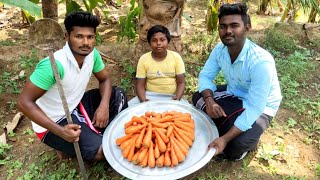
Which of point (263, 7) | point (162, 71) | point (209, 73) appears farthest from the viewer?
point (263, 7)

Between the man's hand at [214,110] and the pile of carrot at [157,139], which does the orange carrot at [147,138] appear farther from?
the man's hand at [214,110]

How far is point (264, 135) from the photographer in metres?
3.19

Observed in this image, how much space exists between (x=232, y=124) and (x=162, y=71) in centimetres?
95

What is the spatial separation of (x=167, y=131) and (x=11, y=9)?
19.8ft

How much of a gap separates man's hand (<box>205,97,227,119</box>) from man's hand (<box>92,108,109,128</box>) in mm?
932

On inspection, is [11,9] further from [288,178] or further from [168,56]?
[288,178]

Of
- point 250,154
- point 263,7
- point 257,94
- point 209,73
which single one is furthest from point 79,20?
point 263,7

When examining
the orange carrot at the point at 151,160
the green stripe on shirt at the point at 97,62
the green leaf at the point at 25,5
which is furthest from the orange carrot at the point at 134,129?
the green leaf at the point at 25,5

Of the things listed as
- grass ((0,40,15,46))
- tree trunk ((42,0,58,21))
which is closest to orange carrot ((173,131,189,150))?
tree trunk ((42,0,58,21))

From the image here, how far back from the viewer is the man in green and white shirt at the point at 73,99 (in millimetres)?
2340

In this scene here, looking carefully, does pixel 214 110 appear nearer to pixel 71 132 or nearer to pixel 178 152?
pixel 178 152

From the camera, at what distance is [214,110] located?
112 inches

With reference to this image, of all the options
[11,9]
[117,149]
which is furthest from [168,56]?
[11,9]

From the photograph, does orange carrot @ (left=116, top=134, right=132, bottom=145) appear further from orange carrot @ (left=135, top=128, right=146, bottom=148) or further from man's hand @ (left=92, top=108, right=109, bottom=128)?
man's hand @ (left=92, top=108, right=109, bottom=128)
